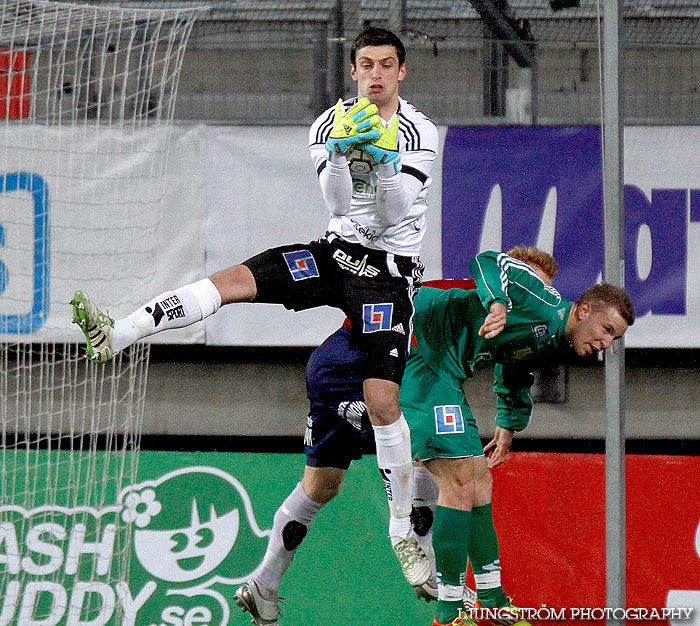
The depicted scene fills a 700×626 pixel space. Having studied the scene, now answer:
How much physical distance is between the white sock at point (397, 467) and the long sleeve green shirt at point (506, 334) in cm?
56

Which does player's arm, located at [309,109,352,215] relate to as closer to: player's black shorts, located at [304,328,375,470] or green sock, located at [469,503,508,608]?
player's black shorts, located at [304,328,375,470]

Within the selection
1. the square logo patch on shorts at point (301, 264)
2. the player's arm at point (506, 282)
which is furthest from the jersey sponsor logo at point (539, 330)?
the square logo patch on shorts at point (301, 264)

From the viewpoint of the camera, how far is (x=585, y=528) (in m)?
5.38

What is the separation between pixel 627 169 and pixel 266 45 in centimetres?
217

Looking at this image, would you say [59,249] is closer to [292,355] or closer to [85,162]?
[85,162]

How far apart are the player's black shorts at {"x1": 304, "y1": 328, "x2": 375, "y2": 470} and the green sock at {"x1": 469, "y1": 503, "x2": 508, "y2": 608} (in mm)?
596

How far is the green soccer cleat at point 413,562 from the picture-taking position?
4.09m

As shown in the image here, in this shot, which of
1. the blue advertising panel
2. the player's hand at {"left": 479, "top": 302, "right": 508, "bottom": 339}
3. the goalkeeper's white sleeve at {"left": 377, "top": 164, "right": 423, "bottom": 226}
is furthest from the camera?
the blue advertising panel

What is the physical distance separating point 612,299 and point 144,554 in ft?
9.07

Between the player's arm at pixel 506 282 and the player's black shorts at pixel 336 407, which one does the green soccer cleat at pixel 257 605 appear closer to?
the player's black shorts at pixel 336 407

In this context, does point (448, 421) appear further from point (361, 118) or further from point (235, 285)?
point (361, 118)

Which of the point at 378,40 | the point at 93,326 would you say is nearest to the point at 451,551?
the point at 93,326

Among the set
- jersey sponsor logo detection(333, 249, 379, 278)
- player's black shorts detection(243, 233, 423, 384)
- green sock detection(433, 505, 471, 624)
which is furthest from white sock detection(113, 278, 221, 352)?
green sock detection(433, 505, 471, 624)

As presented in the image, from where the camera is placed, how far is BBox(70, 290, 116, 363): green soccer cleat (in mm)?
3602
